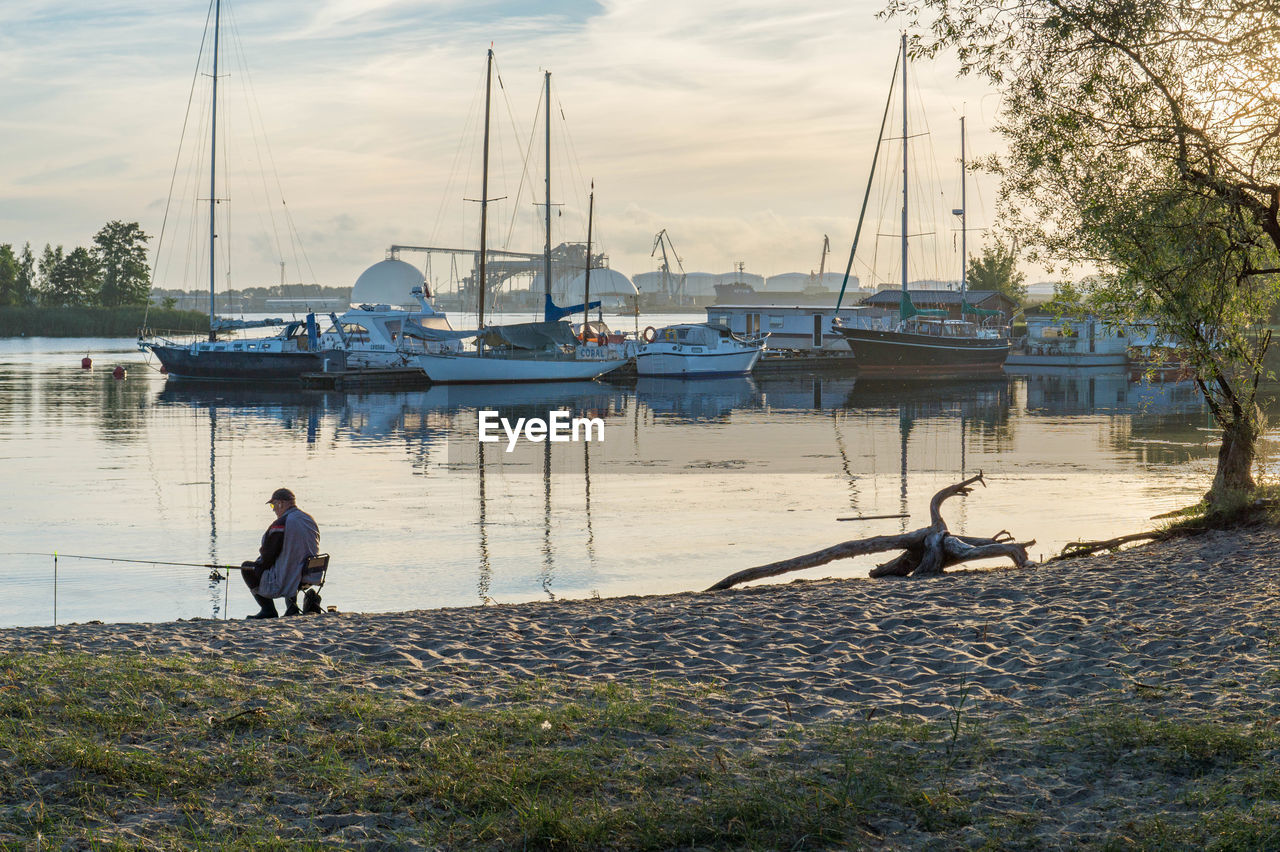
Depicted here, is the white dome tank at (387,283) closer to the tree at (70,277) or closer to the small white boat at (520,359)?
the tree at (70,277)

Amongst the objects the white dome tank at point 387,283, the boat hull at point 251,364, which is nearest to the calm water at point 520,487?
the boat hull at point 251,364

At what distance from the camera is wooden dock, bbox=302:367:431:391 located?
51.3 metres

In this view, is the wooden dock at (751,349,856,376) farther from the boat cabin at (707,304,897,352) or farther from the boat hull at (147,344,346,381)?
the boat hull at (147,344,346,381)

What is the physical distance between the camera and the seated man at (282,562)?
10383 millimetres

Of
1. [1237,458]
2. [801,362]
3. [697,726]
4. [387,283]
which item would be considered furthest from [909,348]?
[387,283]

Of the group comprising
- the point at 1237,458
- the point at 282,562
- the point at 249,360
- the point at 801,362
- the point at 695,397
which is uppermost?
the point at 801,362

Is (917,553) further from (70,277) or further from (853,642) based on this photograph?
(70,277)

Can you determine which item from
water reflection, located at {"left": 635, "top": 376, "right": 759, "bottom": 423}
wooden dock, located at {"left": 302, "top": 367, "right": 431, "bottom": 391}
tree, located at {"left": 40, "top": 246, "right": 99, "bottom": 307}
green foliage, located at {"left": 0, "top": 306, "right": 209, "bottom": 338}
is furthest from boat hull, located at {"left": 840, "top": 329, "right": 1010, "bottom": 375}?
tree, located at {"left": 40, "top": 246, "right": 99, "bottom": 307}

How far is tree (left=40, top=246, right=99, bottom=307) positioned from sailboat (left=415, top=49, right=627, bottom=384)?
83205 mm

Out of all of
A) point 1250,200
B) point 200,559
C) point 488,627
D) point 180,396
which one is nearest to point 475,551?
point 200,559

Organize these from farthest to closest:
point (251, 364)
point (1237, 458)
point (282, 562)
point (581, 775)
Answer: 1. point (251, 364)
2. point (1237, 458)
3. point (282, 562)
4. point (581, 775)

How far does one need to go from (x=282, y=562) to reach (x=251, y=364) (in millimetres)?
47159

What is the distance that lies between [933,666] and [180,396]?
1777 inches

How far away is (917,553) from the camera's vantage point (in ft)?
42.5
